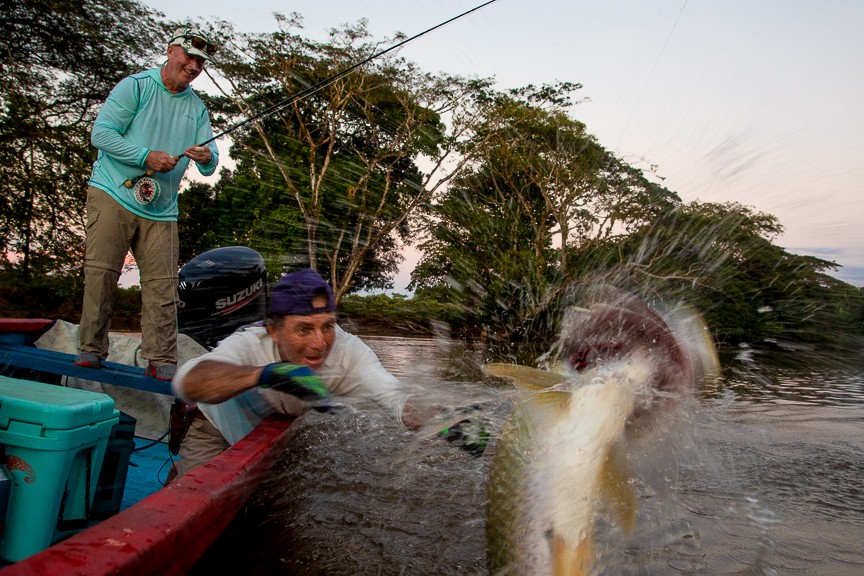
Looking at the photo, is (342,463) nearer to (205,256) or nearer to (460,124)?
(205,256)

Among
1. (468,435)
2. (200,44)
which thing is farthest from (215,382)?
(200,44)

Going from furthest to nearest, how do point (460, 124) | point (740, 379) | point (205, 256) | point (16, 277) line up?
point (460, 124) < point (16, 277) < point (740, 379) < point (205, 256)

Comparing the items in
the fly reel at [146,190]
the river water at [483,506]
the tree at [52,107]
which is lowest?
the river water at [483,506]

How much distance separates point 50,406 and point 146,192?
5.65 ft

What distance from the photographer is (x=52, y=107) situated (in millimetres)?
12453

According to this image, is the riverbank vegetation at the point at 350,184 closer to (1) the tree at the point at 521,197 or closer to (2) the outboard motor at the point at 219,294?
(1) the tree at the point at 521,197

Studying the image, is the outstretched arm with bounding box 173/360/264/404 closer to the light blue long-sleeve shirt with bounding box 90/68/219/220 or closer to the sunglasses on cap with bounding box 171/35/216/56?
the light blue long-sleeve shirt with bounding box 90/68/219/220

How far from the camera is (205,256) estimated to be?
4.00 metres

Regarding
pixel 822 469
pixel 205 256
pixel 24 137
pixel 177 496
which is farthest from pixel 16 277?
pixel 822 469

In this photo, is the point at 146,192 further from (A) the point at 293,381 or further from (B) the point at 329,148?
(B) the point at 329,148

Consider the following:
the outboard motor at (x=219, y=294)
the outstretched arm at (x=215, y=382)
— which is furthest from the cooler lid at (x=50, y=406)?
the outboard motor at (x=219, y=294)

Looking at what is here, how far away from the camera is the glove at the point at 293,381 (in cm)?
197

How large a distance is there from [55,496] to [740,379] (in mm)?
9329

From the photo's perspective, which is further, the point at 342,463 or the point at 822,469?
the point at 822,469
